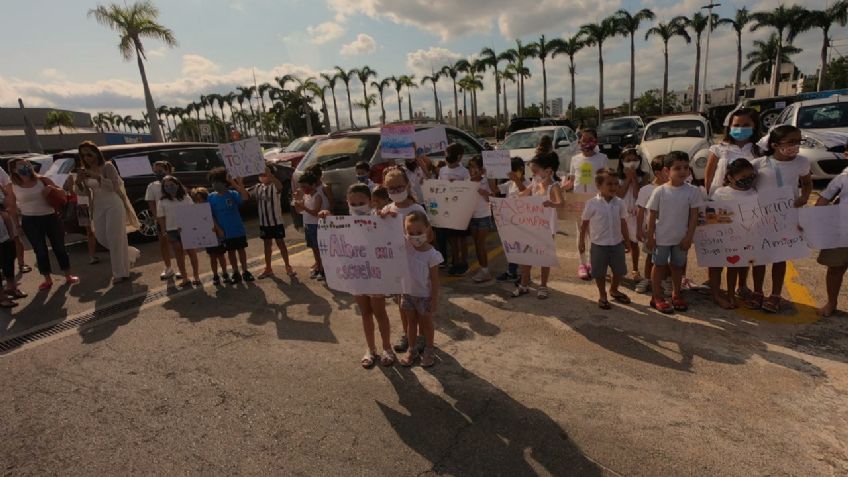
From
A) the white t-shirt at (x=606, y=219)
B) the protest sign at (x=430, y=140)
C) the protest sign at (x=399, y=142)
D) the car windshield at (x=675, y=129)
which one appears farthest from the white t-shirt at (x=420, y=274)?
the car windshield at (x=675, y=129)

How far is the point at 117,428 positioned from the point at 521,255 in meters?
3.59

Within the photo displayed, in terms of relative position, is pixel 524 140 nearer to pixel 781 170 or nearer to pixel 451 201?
pixel 451 201

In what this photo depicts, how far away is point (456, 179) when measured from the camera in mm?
5406

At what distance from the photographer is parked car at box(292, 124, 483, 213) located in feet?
22.1

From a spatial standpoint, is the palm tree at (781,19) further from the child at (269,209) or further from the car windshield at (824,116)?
the child at (269,209)

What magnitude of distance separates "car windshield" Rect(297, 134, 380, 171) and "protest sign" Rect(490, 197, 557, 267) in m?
3.05

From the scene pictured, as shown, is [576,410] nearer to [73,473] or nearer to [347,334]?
[347,334]

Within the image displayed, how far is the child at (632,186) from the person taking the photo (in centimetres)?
486

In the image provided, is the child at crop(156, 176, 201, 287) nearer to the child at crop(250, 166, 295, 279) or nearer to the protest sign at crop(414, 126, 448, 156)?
the child at crop(250, 166, 295, 279)

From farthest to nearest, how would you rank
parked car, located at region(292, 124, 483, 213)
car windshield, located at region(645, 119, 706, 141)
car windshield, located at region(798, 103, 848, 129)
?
car windshield, located at region(645, 119, 706, 141) → car windshield, located at region(798, 103, 848, 129) → parked car, located at region(292, 124, 483, 213)

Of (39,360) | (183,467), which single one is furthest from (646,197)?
(39,360)

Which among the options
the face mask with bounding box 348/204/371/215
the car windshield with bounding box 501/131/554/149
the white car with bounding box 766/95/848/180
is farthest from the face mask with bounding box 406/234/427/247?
the car windshield with bounding box 501/131/554/149

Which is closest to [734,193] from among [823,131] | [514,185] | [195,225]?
[514,185]

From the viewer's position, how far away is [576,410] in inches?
111
